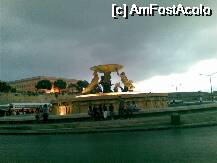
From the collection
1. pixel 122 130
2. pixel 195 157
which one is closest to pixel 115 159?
pixel 195 157

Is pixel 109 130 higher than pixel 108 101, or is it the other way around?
pixel 108 101

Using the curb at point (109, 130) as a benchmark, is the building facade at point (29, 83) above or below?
above

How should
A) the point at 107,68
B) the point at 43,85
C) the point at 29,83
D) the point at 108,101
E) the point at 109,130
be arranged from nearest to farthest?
the point at 109,130 → the point at 108,101 → the point at 107,68 → the point at 43,85 → the point at 29,83

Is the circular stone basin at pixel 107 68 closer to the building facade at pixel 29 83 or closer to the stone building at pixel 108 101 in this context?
the stone building at pixel 108 101

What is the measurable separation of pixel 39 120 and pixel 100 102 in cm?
657

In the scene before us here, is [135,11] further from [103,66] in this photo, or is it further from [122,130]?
[103,66]

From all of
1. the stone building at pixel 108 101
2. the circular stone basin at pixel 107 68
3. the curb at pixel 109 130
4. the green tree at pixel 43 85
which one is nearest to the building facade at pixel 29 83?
the green tree at pixel 43 85

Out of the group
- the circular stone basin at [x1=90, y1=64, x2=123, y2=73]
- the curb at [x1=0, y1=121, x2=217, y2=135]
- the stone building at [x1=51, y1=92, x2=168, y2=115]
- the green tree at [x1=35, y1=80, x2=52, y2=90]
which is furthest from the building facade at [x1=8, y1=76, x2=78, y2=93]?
the curb at [x1=0, y1=121, x2=217, y2=135]

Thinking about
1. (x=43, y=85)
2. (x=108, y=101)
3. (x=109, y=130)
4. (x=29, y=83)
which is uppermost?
(x=29, y=83)

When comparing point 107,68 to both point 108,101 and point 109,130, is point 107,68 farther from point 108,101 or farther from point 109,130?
point 109,130

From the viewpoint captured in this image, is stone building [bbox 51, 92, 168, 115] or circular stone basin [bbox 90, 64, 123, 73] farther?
circular stone basin [bbox 90, 64, 123, 73]

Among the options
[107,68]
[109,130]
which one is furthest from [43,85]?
[109,130]

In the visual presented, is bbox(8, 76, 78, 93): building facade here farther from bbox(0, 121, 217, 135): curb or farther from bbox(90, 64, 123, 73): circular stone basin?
bbox(0, 121, 217, 135): curb

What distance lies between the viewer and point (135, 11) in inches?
661
